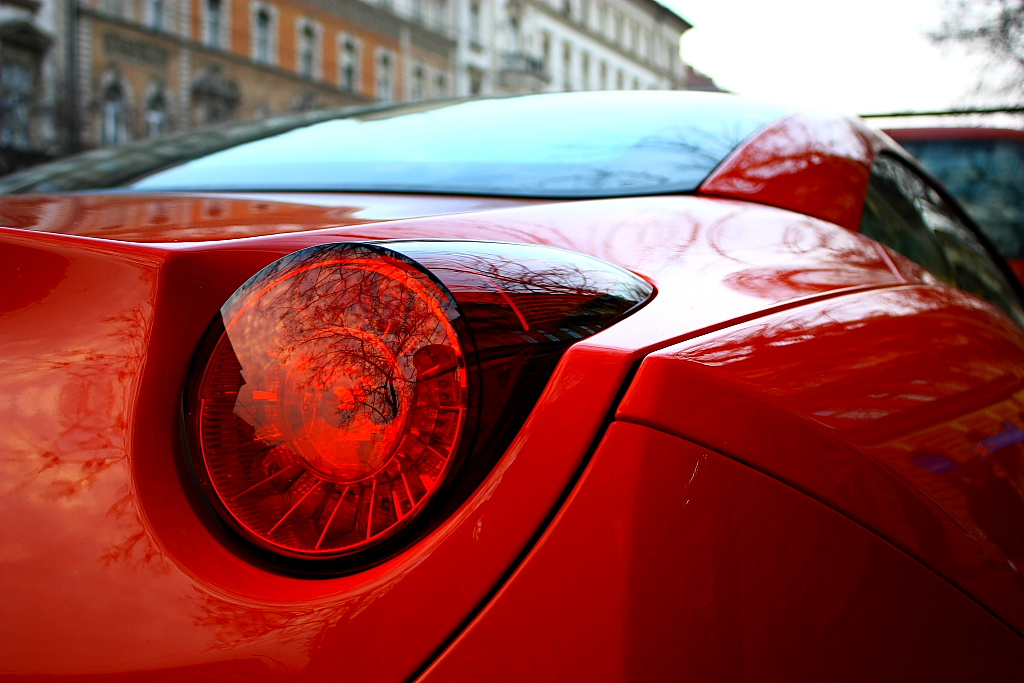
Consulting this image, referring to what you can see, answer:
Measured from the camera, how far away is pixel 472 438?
0.79 metres

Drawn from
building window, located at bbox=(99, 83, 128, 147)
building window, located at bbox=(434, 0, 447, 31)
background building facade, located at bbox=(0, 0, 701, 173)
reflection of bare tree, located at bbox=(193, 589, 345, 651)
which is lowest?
reflection of bare tree, located at bbox=(193, 589, 345, 651)

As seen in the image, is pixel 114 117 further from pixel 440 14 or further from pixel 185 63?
pixel 440 14

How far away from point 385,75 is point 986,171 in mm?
33789

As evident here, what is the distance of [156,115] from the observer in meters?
30.2

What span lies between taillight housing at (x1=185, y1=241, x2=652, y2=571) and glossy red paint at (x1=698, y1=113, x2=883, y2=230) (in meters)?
0.74

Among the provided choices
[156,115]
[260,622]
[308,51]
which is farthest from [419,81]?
[260,622]

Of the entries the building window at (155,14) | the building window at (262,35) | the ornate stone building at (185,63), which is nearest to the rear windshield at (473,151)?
the ornate stone building at (185,63)

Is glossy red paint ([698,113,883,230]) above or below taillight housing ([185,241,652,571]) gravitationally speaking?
above

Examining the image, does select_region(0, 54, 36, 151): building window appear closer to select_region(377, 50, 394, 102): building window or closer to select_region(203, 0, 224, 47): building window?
select_region(203, 0, 224, 47): building window

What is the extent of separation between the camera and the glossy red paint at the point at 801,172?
1.49 meters

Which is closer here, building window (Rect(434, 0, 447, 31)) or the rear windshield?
the rear windshield

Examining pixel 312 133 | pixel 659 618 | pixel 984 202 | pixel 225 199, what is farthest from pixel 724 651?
pixel 984 202

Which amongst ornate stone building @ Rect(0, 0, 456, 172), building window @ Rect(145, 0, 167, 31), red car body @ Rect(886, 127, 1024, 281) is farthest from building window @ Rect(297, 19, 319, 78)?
red car body @ Rect(886, 127, 1024, 281)

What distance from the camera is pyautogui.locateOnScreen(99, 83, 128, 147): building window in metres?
28.5
